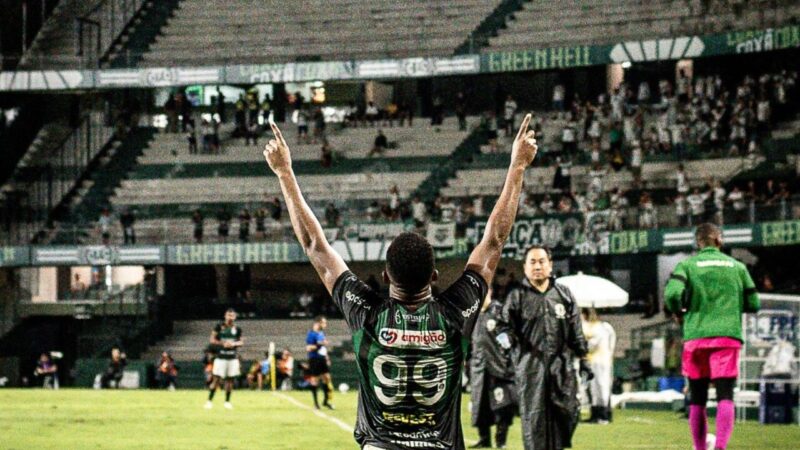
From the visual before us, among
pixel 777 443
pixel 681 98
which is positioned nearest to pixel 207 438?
pixel 777 443

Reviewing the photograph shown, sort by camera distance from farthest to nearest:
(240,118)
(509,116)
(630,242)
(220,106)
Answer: (220,106)
(240,118)
(509,116)
(630,242)

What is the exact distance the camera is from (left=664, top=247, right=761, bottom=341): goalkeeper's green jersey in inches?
476

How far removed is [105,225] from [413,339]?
152 ft

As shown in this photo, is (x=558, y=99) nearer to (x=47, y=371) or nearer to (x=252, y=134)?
(x=252, y=134)

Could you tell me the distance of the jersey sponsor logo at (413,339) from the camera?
224 inches

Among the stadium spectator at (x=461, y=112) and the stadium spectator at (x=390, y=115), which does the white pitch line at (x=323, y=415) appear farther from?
the stadium spectator at (x=390, y=115)

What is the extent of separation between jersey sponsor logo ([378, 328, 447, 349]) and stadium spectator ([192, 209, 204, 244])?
146ft

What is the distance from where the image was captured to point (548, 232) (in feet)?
141

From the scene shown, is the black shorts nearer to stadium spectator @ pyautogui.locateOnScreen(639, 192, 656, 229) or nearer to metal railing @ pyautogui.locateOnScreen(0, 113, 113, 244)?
stadium spectator @ pyautogui.locateOnScreen(639, 192, 656, 229)

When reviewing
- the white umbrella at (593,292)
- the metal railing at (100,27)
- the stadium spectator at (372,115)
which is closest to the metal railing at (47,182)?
the metal railing at (100,27)

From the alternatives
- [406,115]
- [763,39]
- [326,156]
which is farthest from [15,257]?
[763,39]

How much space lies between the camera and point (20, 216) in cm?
5228

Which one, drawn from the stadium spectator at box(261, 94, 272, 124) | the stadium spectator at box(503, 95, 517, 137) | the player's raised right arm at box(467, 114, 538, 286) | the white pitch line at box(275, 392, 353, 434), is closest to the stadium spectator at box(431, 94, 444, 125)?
the stadium spectator at box(503, 95, 517, 137)

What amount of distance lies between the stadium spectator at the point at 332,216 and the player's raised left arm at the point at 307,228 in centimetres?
4028
